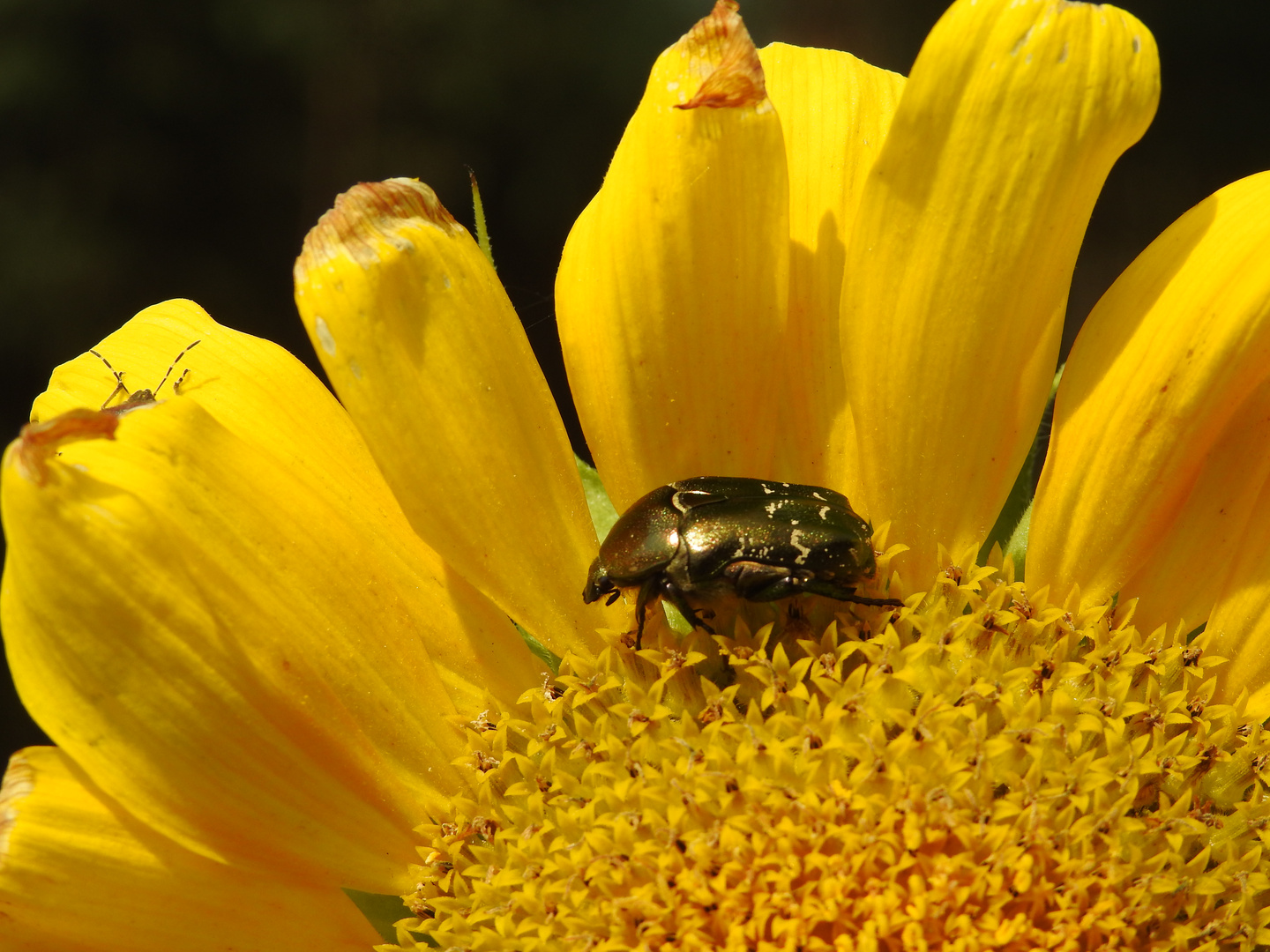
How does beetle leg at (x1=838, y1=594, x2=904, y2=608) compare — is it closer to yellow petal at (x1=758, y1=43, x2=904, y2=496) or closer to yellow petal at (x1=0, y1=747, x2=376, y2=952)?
yellow petal at (x1=758, y1=43, x2=904, y2=496)

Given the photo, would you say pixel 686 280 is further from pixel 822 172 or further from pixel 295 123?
pixel 295 123

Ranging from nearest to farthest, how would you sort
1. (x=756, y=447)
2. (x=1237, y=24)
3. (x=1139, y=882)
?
(x=1139, y=882)
(x=756, y=447)
(x=1237, y=24)

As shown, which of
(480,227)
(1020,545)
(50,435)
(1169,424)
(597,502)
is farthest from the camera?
(597,502)

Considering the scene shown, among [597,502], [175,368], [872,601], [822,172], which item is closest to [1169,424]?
[872,601]

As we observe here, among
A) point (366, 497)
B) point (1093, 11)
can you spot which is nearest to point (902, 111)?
point (1093, 11)

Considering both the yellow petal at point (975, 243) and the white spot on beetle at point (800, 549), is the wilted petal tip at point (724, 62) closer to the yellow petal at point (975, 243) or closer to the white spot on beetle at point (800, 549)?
the yellow petal at point (975, 243)

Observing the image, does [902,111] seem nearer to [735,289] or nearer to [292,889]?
[735,289]

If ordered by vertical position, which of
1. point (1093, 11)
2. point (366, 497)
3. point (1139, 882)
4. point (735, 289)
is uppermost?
point (1093, 11)
